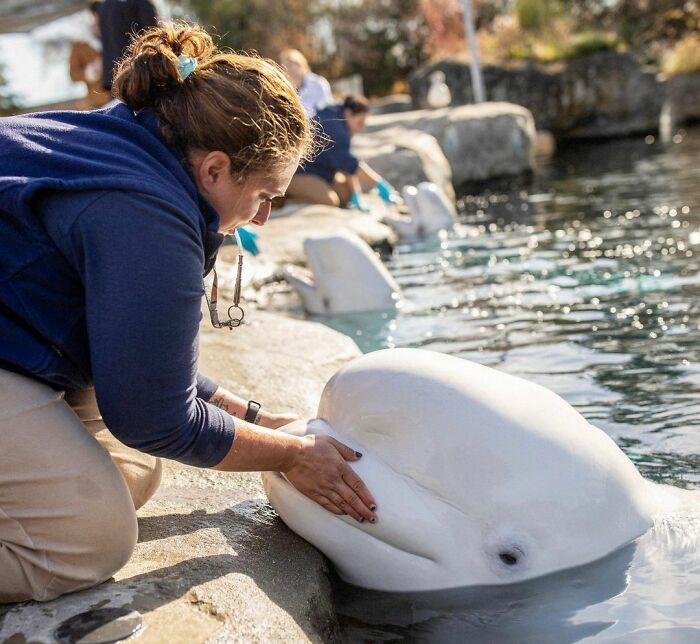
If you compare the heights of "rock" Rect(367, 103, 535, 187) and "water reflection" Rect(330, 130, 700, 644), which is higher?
"water reflection" Rect(330, 130, 700, 644)

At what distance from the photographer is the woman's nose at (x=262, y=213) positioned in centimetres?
239

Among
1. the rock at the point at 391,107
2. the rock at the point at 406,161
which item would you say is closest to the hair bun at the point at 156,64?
the rock at the point at 406,161

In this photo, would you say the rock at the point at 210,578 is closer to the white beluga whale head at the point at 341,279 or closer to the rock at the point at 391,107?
the white beluga whale head at the point at 341,279

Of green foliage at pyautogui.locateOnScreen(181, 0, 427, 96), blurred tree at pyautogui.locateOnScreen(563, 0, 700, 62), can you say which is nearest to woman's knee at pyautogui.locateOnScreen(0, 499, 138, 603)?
green foliage at pyautogui.locateOnScreen(181, 0, 427, 96)

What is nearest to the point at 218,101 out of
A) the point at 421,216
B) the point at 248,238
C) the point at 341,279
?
the point at 248,238

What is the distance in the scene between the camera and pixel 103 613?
2098 millimetres

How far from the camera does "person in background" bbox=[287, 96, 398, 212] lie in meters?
9.57

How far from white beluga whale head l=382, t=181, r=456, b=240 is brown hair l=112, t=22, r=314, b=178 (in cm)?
773

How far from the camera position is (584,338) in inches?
206

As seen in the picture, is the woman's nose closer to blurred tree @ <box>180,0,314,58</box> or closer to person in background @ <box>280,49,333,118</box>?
person in background @ <box>280,49,333,118</box>

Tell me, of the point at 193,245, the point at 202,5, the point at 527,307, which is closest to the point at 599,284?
the point at 527,307

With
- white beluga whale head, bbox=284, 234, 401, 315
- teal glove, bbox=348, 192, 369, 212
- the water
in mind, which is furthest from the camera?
teal glove, bbox=348, 192, 369, 212

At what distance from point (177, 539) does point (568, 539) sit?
1.04m

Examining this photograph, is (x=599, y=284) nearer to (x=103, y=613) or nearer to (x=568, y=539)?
(x=568, y=539)
